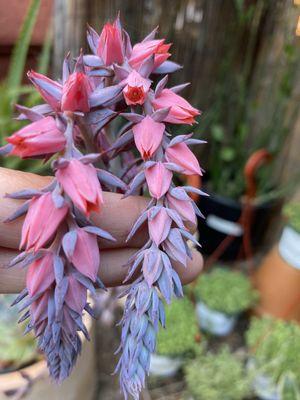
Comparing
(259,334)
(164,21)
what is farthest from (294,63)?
(259,334)

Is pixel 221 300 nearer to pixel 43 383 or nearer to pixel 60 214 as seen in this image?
pixel 43 383

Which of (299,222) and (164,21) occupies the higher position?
(164,21)

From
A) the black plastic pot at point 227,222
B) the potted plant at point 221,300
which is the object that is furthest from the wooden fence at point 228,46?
the potted plant at point 221,300

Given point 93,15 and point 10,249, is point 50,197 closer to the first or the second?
point 10,249

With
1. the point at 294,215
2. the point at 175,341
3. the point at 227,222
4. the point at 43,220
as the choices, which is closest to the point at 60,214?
the point at 43,220

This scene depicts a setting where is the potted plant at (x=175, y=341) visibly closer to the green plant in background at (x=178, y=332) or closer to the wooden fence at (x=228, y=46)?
the green plant in background at (x=178, y=332)

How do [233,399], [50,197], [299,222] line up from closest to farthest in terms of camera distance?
[50,197]
[233,399]
[299,222]

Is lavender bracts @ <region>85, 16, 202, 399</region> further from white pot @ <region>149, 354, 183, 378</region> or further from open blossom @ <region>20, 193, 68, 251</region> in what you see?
white pot @ <region>149, 354, 183, 378</region>
